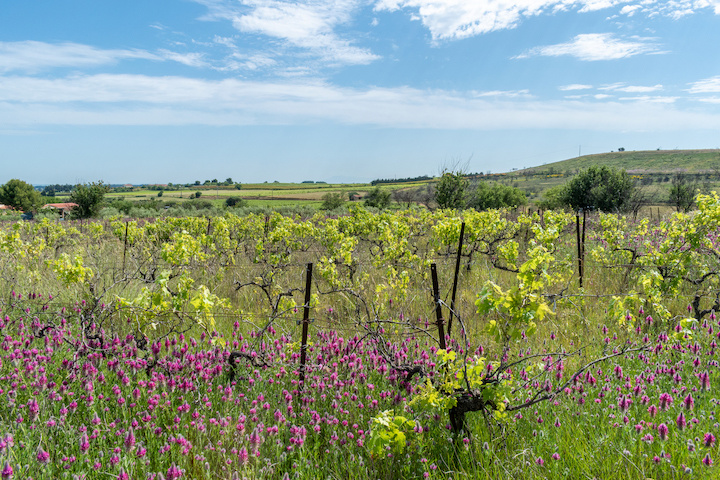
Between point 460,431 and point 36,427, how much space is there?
8.75 feet

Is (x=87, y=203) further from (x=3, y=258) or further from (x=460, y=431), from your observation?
(x=460, y=431)

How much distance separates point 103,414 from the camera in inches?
120

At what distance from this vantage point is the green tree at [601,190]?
118 feet

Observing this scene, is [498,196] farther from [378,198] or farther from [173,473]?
[173,473]

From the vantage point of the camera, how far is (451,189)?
32938 millimetres

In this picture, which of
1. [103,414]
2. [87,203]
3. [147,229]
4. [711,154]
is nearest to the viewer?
[103,414]

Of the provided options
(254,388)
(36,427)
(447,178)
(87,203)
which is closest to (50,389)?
(36,427)

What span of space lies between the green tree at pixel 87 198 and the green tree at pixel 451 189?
27.4 m

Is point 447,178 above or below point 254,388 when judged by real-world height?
above

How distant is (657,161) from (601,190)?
108899 mm

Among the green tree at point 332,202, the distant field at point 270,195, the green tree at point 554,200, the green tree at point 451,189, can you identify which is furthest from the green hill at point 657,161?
the green tree at point 451,189

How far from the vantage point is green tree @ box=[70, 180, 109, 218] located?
115 feet

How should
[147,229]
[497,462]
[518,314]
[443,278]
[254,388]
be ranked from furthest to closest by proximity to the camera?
[147,229], [443,278], [254,388], [518,314], [497,462]

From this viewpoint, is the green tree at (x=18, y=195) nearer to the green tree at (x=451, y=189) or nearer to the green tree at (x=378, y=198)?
the green tree at (x=378, y=198)
